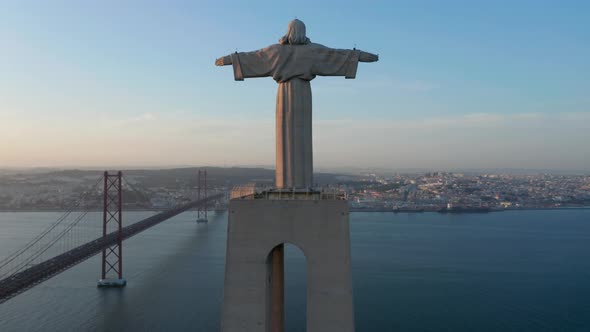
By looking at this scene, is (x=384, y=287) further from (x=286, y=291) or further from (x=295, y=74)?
(x=295, y=74)

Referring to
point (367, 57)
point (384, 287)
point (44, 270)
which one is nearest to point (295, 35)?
point (367, 57)

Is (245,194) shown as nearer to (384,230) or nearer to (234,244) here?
(234,244)

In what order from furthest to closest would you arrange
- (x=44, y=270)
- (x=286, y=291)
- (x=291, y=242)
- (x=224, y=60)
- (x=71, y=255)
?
(x=286, y=291) → (x=71, y=255) → (x=44, y=270) → (x=224, y=60) → (x=291, y=242)

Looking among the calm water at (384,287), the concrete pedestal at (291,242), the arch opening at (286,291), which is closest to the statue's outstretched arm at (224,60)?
the concrete pedestal at (291,242)

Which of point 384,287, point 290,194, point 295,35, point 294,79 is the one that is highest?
point 295,35

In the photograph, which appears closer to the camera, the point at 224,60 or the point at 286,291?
the point at 224,60

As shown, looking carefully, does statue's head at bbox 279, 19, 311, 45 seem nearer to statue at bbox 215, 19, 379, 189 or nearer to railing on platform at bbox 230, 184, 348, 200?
statue at bbox 215, 19, 379, 189

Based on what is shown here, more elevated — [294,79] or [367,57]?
[367,57]

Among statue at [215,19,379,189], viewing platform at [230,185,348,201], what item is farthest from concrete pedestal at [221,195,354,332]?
statue at [215,19,379,189]
